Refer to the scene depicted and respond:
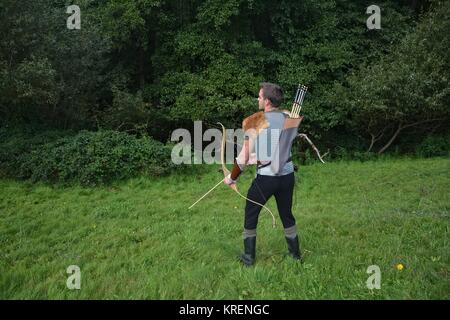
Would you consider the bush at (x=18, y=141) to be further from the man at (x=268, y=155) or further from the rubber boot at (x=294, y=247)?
the rubber boot at (x=294, y=247)

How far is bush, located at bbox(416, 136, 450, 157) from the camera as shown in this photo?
1498cm

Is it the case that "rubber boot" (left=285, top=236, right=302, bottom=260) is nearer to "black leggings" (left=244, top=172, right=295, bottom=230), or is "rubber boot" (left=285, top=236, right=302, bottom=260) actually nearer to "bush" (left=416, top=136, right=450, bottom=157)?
"black leggings" (left=244, top=172, right=295, bottom=230)

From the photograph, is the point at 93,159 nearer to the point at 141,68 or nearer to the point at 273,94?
the point at 273,94

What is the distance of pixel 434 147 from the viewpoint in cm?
1502

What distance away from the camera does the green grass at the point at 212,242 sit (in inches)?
163

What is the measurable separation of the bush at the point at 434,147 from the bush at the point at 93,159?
10.1m

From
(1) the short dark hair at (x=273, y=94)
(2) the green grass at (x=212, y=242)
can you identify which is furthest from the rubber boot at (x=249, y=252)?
(1) the short dark hair at (x=273, y=94)

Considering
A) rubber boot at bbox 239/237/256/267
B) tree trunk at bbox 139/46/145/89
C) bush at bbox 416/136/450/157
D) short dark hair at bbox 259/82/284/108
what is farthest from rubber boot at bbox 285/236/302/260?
tree trunk at bbox 139/46/145/89

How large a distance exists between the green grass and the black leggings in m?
0.55
